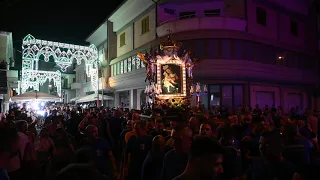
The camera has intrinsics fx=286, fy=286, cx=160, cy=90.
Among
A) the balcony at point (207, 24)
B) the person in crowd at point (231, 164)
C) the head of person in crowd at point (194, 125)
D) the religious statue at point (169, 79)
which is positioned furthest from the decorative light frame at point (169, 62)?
the person in crowd at point (231, 164)

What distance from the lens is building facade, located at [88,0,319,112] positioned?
75.1 ft

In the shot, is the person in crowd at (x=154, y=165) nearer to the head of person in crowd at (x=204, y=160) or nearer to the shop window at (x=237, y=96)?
the head of person in crowd at (x=204, y=160)

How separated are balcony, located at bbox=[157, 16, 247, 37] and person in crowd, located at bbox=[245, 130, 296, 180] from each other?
19.7 m

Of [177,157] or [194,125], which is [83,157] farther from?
[194,125]

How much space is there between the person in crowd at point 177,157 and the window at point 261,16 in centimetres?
2356

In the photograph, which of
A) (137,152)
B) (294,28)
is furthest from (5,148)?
(294,28)

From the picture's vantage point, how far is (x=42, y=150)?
6.45 metres

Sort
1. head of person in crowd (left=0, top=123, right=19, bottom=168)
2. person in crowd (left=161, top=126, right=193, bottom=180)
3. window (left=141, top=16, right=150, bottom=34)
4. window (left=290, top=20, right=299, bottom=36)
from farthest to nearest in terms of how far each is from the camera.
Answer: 1. window (left=290, top=20, right=299, bottom=36)
2. window (left=141, top=16, right=150, bottom=34)
3. person in crowd (left=161, top=126, right=193, bottom=180)
4. head of person in crowd (left=0, top=123, right=19, bottom=168)

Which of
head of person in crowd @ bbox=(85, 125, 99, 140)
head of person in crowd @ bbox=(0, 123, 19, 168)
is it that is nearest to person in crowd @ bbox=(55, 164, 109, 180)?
head of person in crowd @ bbox=(0, 123, 19, 168)

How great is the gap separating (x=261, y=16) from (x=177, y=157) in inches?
963

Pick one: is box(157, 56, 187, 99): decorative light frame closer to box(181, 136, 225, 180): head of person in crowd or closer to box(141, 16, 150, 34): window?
box(141, 16, 150, 34): window

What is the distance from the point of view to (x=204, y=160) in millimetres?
2494

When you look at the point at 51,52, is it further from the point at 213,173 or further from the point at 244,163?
the point at 213,173

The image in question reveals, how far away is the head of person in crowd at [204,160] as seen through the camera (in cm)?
245
